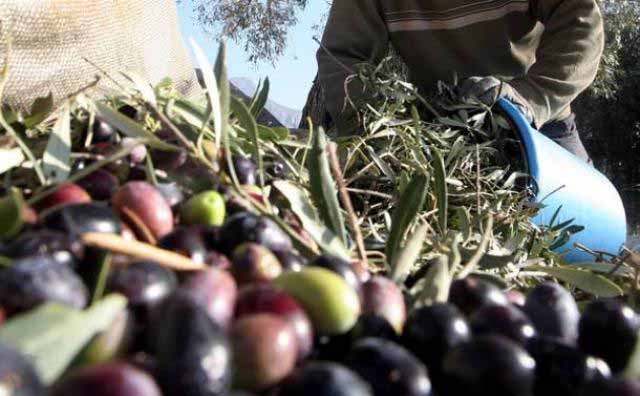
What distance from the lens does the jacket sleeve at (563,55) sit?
7.16 ft

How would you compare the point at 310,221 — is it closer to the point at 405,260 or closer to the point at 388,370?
the point at 405,260

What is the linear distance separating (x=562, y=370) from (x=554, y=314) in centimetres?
10

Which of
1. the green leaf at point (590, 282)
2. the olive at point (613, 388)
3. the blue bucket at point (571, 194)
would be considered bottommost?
the blue bucket at point (571, 194)

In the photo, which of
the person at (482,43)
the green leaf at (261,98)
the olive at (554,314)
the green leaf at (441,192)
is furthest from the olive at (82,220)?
the person at (482,43)

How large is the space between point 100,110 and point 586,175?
1.36 m

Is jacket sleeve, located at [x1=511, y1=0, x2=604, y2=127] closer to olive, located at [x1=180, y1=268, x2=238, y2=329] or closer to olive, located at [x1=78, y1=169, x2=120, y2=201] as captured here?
olive, located at [x1=78, y1=169, x2=120, y2=201]

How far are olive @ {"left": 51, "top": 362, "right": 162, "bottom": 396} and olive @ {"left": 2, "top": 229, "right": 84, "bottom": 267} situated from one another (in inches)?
4.8

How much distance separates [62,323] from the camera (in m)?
0.32

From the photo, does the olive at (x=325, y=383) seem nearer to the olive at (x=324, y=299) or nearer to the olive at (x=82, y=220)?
the olive at (x=324, y=299)

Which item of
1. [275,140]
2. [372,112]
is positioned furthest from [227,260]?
[372,112]

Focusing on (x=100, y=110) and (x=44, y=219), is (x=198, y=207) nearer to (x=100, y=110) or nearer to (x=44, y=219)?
(x=44, y=219)

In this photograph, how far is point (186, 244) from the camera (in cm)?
47

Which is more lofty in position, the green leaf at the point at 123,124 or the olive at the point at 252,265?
the olive at the point at 252,265

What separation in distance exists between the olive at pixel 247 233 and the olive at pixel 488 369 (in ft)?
0.60
